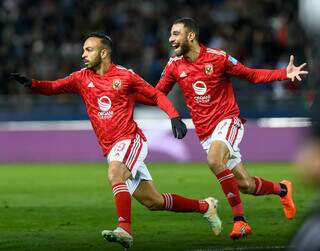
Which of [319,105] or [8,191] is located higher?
[319,105]

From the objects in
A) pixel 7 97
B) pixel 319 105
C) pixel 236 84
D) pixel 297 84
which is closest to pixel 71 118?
pixel 7 97

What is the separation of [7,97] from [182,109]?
159 inches

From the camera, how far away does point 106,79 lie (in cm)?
830

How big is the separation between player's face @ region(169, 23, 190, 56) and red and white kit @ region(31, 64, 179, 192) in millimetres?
831

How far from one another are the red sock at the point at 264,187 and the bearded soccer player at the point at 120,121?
708mm

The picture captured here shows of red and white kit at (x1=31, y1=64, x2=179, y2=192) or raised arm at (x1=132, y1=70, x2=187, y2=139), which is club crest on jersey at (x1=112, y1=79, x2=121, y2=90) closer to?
red and white kit at (x1=31, y1=64, x2=179, y2=192)

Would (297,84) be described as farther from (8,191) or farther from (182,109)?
(8,191)

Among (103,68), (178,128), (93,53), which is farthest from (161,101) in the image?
(93,53)

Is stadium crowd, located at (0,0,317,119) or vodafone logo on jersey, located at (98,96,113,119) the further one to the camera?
stadium crowd, located at (0,0,317,119)

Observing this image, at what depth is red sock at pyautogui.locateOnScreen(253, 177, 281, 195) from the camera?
920 centimetres

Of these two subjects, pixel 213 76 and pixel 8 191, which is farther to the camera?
pixel 8 191

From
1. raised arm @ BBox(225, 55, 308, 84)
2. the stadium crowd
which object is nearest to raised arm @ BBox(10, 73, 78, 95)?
raised arm @ BBox(225, 55, 308, 84)

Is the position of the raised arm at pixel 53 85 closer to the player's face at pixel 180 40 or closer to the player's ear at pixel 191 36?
the player's face at pixel 180 40

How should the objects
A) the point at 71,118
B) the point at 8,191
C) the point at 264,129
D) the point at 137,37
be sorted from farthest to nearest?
the point at 137,37, the point at 71,118, the point at 264,129, the point at 8,191
